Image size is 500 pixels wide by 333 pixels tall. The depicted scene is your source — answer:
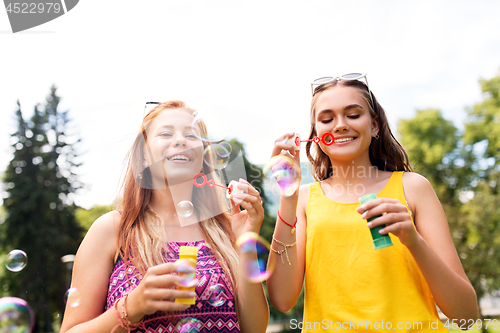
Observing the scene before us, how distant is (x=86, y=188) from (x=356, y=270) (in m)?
19.9

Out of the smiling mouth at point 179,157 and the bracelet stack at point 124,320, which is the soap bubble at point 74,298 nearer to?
the bracelet stack at point 124,320

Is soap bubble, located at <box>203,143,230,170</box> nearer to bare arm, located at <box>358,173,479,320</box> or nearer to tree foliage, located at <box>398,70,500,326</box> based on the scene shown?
bare arm, located at <box>358,173,479,320</box>

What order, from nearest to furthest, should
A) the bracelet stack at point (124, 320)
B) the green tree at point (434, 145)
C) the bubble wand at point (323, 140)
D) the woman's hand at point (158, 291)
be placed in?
1. the woman's hand at point (158, 291)
2. the bracelet stack at point (124, 320)
3. the bubble wand at point (323, 140)
4. the green tree at point (434, 145)

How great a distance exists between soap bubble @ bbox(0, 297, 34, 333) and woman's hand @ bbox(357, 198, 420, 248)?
2.39 m

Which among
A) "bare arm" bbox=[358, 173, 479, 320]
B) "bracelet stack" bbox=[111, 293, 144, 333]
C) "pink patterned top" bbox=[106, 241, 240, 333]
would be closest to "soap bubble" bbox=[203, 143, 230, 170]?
"pink patterned top" bbox=[106, 241, 240, 333]

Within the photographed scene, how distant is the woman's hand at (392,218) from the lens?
4.90 feet

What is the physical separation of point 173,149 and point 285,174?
0.64 meters

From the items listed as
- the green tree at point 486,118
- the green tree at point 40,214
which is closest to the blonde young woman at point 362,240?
the green tree at point 40,214

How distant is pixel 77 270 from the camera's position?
1.75 metres

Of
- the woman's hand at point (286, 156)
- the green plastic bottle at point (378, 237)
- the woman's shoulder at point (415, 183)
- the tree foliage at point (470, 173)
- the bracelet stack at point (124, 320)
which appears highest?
the woman's hand at point (286, 156)

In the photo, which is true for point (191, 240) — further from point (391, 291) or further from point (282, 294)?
point (391, 291)

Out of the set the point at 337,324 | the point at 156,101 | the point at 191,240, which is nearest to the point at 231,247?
the point at 191,240

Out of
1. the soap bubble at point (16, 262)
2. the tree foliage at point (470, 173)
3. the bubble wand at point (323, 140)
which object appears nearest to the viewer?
the bubble wand at point (323, 140)

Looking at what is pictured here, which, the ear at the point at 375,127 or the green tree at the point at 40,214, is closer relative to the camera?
the ear at the point at 375,127
